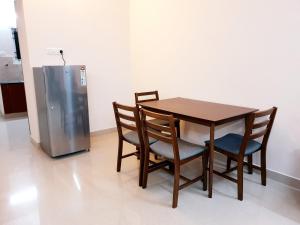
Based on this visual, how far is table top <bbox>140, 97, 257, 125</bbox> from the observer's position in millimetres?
2156

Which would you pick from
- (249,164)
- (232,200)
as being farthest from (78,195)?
(249,164)

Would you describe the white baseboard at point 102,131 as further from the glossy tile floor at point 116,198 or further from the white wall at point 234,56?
the white wall at point 234,56

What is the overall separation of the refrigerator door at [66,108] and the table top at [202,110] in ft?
3.07

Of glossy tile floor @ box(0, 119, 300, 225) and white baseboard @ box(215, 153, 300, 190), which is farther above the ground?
white baseboard @ box(215, 153, 300, 190)

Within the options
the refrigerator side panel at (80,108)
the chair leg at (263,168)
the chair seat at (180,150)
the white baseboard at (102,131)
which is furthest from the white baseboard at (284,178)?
the white baseboard at (102,131)

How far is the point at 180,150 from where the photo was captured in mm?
2172

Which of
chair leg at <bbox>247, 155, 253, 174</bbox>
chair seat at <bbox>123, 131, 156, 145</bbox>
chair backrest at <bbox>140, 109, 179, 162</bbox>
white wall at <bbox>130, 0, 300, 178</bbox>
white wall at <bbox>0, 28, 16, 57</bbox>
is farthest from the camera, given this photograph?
white wall at <bbox>0, 28, 16, 57</bbox>

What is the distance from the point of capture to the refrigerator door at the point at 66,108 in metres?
2.91

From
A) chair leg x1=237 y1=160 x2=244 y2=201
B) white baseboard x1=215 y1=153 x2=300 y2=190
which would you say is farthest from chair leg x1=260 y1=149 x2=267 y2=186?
chair leg x1=237 y1=160 x2=244 y2=201

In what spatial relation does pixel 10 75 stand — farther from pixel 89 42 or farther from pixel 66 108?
pixel 66 108

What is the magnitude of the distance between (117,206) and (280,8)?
7.76 feet

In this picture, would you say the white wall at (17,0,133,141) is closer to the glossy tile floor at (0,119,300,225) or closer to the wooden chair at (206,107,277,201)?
the glossy tile floor at (0,119,300,225)

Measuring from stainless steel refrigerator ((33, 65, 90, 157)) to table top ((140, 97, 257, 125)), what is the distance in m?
0.95

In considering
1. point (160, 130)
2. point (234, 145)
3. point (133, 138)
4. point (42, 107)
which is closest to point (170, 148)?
point (160, 130)
